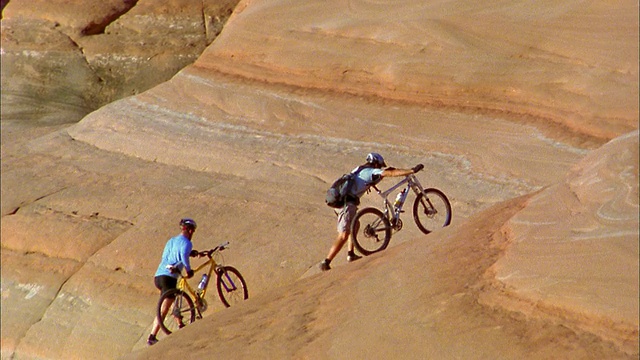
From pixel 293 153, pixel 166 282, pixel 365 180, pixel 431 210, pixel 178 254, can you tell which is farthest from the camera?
pixel 293 153

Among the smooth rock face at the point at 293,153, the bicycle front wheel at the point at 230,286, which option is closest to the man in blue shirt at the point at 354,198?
the smooth rock face at the point at 293,153

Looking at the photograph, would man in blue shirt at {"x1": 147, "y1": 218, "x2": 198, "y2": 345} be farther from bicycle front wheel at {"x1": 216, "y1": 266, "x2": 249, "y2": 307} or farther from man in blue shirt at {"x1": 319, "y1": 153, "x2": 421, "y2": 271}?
man in blue shirt at {"x1": 319, "y1": 153, "x2": 421, "y2": 271}

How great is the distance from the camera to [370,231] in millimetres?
11766

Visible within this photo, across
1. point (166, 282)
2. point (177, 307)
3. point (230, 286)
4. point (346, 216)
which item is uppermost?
point (346, 216)

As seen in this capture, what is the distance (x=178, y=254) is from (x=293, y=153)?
5.01 meters

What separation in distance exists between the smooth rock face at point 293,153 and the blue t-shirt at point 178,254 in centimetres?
126

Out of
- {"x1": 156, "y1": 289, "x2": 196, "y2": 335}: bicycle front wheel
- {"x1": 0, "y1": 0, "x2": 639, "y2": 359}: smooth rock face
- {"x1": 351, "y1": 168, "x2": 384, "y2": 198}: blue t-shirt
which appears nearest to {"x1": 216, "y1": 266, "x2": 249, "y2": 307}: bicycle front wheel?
{"x1": 0, "y1": 0, "x2": 639, "y2": 359}: smooth rock face

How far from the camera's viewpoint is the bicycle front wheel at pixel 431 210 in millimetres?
12484

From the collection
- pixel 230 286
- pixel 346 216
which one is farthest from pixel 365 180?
pixel 230 286

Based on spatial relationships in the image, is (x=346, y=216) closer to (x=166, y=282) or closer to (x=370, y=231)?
(x=370, y=231)

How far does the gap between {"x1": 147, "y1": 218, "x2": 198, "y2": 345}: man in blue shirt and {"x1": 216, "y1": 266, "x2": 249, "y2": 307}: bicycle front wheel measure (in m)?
0.72

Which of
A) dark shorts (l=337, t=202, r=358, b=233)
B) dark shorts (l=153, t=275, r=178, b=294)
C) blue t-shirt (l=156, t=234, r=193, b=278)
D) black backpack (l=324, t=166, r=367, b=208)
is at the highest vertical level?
black backpack (l=324, t=166, r=367, b=208)

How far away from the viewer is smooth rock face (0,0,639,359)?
952cm

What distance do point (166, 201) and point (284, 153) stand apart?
193 centimetres
